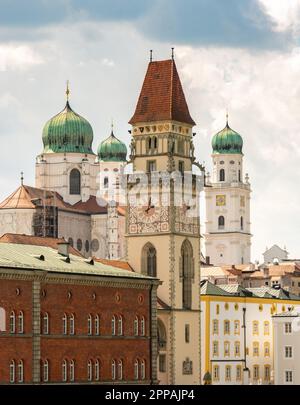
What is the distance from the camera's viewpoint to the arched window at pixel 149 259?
401 feet

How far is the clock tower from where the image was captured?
121m

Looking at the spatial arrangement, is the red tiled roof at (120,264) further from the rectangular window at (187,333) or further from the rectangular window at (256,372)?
the rectangular window at (256,372)

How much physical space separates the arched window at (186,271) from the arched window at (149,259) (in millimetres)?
2169

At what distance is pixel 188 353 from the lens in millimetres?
122312

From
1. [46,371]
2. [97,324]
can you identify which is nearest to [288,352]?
[97,324]

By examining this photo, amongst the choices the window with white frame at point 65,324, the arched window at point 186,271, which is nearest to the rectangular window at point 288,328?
the arched window at point 186,271

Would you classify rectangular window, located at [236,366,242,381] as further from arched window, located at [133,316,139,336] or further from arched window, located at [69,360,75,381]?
arched window, located at [69,360,75,381]

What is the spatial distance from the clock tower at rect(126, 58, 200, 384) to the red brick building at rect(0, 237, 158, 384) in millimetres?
10864

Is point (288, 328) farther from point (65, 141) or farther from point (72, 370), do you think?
point (65, 141)

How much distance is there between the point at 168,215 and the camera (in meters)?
122

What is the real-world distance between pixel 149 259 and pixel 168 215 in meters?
3.65
